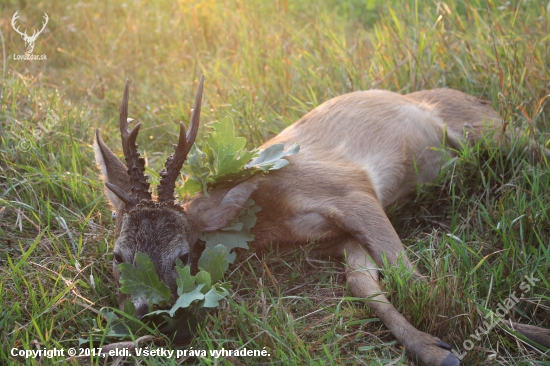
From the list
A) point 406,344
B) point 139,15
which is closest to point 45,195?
point 406,344

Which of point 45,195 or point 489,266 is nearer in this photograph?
point 489,266

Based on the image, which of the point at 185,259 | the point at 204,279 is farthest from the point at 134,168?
the point at 204,279

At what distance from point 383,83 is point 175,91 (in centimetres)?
205

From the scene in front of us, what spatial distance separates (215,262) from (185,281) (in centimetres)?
21

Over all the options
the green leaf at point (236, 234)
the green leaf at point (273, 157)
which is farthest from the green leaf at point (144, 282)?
the green leaf at point (273, 157)

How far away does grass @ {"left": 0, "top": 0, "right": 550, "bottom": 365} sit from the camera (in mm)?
2998

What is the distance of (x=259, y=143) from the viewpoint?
489 cm

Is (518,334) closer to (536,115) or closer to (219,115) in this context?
(536,115)

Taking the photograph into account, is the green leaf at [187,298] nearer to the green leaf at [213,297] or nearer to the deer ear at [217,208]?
the green leaf at [213,297]

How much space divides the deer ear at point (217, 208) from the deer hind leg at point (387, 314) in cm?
74

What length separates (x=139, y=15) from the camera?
774 centimetres

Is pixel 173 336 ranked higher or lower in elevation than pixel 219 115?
lower

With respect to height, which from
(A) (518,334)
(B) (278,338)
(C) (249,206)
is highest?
(C) (249,206)

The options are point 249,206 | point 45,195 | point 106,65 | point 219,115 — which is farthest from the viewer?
point 106,65
